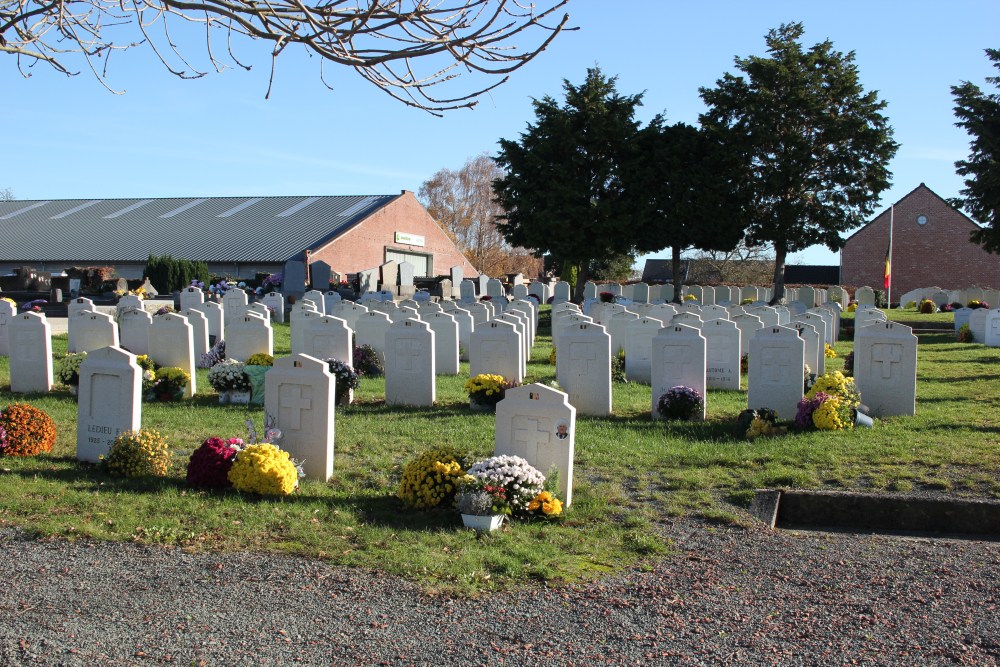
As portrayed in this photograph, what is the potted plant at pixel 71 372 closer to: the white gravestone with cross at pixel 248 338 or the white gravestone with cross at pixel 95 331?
the white gravestone with cross at pixel 248 338

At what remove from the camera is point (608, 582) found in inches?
223

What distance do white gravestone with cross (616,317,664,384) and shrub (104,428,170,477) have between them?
30.5 feet

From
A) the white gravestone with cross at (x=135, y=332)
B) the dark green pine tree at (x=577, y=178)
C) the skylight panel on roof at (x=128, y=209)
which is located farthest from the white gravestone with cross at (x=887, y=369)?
the skylight panel on roof at (x=128, y=209)

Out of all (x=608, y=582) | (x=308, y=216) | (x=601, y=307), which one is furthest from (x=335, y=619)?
(x=308, y=216)

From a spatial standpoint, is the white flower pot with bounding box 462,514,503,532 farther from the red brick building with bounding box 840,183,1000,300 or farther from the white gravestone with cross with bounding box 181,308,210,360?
the red brick building with bounding box 840,183,1000,300

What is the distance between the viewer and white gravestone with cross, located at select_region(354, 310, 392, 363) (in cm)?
1689

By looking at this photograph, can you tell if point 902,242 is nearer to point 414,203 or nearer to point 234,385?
point 414,203

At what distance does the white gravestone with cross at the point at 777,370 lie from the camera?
38.6 ft

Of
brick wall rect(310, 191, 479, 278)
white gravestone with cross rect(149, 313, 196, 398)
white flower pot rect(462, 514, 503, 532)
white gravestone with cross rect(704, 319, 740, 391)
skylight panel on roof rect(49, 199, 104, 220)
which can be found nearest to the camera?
white flower pot rect(462, 514, 503, 532)

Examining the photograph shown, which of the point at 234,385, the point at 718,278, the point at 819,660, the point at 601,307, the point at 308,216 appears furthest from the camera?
the point at 718,278

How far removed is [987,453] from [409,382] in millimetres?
7224

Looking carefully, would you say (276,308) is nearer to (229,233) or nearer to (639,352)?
(639,352)

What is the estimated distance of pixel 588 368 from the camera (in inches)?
483

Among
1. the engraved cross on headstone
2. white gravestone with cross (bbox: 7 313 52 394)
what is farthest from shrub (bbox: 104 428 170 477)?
white gravestone with cross (bbox: 7 313 52 394)
